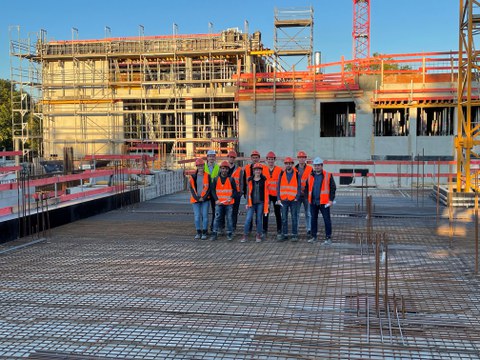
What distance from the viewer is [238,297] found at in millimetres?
6227

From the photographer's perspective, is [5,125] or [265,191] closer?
[265,191]

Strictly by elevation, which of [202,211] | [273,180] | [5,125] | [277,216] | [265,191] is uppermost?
[5,125]

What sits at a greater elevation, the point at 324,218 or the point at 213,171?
the point at 213,171

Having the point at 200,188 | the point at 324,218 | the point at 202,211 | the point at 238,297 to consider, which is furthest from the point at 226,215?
the point at 238,297

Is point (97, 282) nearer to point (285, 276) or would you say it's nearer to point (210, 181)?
point (285, 276)

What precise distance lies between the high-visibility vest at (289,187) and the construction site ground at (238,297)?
930 mm

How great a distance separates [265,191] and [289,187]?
47cm

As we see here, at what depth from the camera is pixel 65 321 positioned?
5.47m

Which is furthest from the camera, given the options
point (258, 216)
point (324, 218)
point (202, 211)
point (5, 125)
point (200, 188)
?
point (5, 125)

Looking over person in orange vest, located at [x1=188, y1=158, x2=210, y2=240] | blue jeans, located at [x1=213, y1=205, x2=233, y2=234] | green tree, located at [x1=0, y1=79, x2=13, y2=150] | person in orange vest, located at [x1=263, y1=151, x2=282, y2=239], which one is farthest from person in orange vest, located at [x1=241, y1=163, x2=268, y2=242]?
green tree, located at [x1=0, y1=79, x2=13, y2=150]

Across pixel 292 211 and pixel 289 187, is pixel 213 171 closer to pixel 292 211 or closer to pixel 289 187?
pixel 289 187

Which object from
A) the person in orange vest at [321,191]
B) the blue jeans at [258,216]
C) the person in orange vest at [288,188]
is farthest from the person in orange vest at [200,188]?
the person in orange vest at [321,191]

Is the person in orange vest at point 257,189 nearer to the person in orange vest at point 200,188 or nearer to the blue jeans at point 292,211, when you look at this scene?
the blue jeans at point 292,211

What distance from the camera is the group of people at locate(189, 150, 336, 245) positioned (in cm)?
930
